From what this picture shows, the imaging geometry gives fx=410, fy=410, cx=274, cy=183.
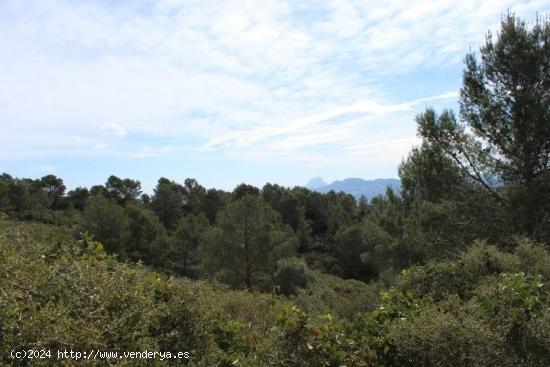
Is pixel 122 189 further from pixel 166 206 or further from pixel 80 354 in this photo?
pixel 80 354

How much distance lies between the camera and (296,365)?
3.51m

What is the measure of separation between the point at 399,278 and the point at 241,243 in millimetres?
17412

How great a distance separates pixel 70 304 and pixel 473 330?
318cm

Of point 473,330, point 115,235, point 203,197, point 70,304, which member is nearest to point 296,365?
point 473,330

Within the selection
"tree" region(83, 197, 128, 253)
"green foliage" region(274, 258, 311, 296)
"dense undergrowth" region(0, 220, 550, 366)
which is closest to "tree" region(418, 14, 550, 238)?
"dense undergrowth" region(0, 220, 550, 366)

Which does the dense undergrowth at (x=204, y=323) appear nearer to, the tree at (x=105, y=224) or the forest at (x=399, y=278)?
the forest at (x=399, y=278)

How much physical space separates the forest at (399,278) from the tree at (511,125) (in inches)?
1.0

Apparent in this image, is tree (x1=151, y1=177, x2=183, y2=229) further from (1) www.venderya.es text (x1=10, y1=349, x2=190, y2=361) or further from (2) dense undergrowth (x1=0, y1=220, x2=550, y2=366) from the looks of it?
(1) www.venderya.es text (x1=10, y1=349, x2=190, y2=361)

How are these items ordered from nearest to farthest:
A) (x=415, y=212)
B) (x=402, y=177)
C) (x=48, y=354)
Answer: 1. (x=48, y=354)
2. (x=415, y=212)
3. (x=402, y=177)

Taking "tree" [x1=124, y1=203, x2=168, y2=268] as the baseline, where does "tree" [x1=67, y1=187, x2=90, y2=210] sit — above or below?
above

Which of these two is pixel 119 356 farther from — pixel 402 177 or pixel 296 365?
pixel 402 177

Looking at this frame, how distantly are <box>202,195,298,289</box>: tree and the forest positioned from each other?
0.08 meters

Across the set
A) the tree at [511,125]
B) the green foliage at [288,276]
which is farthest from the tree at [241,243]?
the tree at [511,125]

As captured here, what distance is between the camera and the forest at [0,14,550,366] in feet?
8.68
